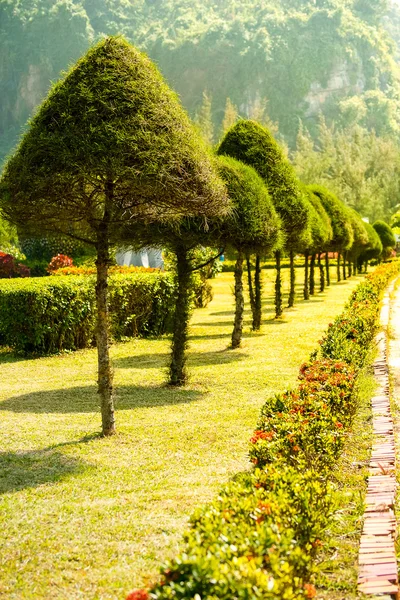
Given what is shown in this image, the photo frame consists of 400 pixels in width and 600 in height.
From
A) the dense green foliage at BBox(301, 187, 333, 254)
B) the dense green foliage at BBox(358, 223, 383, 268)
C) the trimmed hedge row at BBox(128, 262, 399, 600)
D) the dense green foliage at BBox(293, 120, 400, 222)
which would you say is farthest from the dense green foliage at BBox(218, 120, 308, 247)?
the dense green foliage at BBox(293, 120, 400, 222)

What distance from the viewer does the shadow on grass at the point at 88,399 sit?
10195 millimetres

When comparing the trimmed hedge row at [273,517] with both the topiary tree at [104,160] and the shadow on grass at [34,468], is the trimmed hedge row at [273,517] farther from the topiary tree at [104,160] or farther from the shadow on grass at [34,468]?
the topiary tree at [104,160]

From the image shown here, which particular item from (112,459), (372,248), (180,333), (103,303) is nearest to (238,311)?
(180,333)

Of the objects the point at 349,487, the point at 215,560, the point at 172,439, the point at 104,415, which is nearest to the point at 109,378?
the point at 104,415

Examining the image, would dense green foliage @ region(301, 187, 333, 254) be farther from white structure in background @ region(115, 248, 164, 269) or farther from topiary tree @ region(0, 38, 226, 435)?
topiary tree @ region(0, 38, 226, 435)

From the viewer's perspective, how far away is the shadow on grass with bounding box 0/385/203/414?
1020cm

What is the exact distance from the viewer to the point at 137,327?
56.9ft

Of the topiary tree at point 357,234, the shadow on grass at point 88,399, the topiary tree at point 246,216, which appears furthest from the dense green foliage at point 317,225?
the shadow on grass at point 88,399

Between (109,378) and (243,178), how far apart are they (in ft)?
22.8

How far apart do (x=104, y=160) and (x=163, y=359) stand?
24.5 feet

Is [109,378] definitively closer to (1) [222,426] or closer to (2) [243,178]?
(1) [222,426]

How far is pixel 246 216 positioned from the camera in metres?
13.9

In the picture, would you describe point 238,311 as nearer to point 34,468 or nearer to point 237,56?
point 34,468

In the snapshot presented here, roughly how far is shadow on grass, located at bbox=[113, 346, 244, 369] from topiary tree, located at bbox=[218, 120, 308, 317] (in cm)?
419
